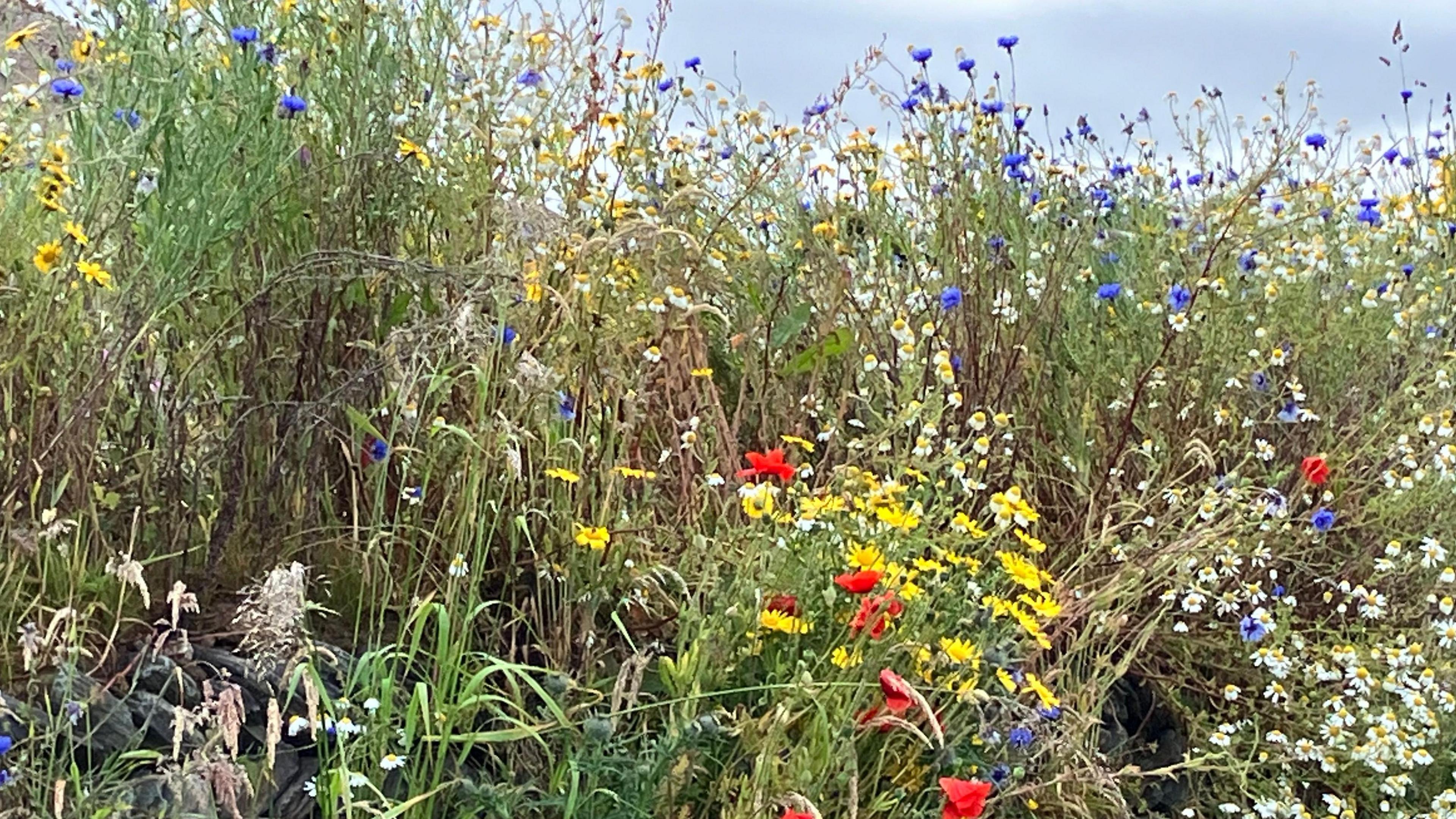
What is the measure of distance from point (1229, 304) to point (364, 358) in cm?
207

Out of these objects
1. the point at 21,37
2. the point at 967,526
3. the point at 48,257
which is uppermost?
the point at 21,37

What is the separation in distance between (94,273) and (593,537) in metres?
0.86

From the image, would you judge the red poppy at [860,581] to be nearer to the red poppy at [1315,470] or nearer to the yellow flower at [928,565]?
the yellow flower at [928,565]

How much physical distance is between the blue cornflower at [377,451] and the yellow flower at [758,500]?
0.59 meters

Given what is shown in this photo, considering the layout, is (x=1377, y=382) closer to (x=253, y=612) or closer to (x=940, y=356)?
(x=940, y=356)

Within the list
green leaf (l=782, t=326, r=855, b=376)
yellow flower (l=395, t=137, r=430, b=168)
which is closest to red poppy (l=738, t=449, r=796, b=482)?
green leaf (l=782, t=326, r=855, b=376)

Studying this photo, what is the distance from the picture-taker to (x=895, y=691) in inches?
78.2

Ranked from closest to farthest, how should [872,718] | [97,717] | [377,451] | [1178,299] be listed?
[97,717] < [872,718] < [377,451] < [1178,299]

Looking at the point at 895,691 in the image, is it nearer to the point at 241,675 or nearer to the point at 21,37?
the point at 241,675

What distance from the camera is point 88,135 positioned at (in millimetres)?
2252

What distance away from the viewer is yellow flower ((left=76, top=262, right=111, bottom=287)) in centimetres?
218

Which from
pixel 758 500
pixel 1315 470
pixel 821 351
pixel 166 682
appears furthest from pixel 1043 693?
pixel 166 682

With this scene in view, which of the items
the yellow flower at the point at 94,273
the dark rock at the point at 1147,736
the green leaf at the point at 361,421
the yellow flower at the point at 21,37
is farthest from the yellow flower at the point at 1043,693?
the yellow flower at the point at 21,37

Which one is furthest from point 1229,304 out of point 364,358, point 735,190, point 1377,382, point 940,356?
point 364,358
